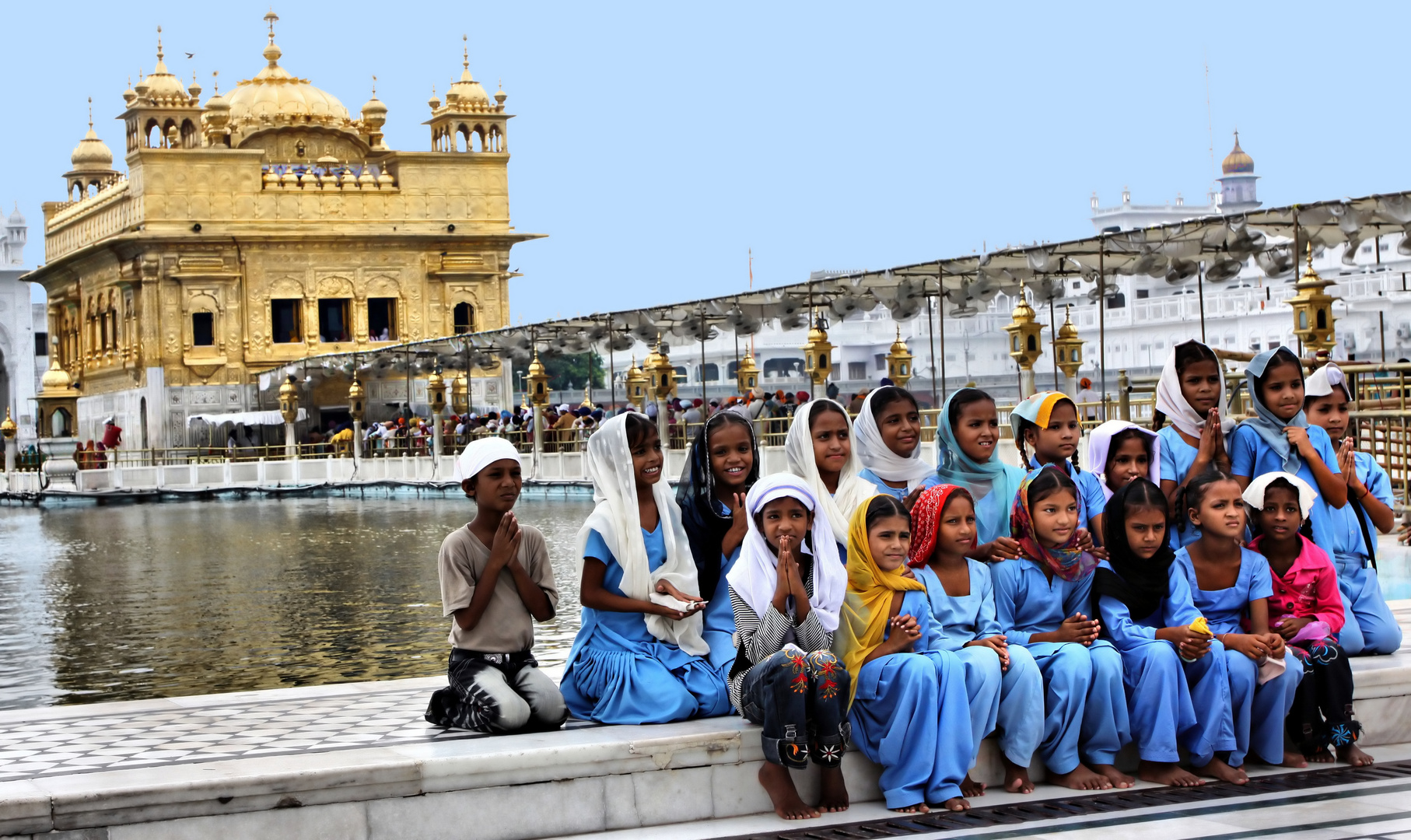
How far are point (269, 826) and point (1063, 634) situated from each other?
2440 millimetres

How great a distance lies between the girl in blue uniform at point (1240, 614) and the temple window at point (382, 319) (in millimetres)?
45587

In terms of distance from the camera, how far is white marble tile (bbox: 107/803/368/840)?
4789 millimetres

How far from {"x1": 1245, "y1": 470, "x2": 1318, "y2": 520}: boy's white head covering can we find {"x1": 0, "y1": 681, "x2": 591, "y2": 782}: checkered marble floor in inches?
94.2

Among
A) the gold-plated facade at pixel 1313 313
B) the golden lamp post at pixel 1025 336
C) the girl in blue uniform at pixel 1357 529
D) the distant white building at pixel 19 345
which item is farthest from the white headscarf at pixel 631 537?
the distant white building at pixel 19 345

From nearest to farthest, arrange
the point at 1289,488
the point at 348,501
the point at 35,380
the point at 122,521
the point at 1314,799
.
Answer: the point at 1314,799
the point at 1289,488
the point at 122,521
the point at 348,501
the point at 35,380

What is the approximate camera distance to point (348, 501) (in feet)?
102

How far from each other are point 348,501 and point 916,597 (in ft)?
87.0

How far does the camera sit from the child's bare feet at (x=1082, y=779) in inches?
217

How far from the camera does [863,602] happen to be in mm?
5508

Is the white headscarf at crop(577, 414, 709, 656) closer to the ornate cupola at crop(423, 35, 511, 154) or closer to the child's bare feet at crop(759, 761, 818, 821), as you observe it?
the child's bare feet at crop(759, 761, 818, 821)

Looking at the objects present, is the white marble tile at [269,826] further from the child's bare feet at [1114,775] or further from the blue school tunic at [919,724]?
the child's bare feet at [1114,775]

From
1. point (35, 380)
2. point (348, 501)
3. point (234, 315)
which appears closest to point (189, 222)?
point (234, 315)

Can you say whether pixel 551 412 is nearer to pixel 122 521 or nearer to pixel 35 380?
pixel 122 521

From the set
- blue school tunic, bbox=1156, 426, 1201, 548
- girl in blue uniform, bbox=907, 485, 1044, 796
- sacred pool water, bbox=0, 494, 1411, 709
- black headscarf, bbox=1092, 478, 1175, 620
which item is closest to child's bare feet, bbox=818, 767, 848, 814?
girl in blue uniform, bbox=907, 485, 1044, 796
